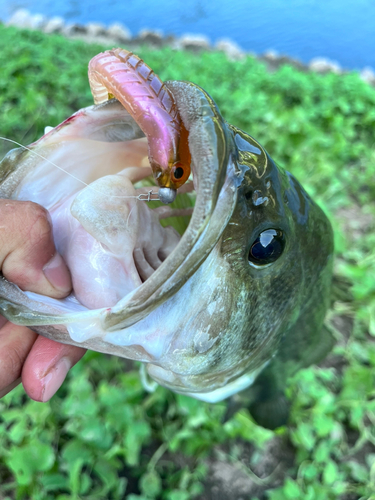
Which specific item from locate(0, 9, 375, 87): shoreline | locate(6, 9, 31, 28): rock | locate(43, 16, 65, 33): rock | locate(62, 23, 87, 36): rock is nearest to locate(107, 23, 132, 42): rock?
locate(0, 9, 375, 87): shoreline

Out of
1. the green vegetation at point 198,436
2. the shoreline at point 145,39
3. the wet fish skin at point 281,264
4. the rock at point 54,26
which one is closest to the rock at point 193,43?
the shoreline at point 145,39

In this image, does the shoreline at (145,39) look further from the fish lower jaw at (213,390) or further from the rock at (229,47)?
the fish lower jaw at (213,390)

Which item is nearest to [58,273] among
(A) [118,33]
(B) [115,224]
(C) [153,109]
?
(B) [115,224]

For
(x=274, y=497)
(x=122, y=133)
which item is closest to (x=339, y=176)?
(x=274, y=497)

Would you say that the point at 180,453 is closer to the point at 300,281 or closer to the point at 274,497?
the point at 274,497

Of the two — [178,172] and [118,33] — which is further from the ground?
[178,172]

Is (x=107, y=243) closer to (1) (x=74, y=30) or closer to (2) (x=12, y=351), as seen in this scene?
(2) (x=12, y=351)

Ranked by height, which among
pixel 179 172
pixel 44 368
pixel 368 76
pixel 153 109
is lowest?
pixel 368 76
